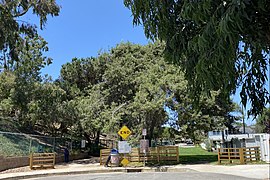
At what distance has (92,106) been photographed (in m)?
22.1

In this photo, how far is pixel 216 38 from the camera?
4.11m

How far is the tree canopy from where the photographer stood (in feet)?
13.1

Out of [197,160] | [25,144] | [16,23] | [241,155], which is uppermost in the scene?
[16,23]

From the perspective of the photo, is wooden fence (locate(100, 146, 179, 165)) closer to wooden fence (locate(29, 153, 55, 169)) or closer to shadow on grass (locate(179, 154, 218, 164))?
shadow on grass (locate(179, 154, 218, 164))

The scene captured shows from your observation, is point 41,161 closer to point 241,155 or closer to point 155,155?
point 155,155

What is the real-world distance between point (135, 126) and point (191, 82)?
50.2 feet

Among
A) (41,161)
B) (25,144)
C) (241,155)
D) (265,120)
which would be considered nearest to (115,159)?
(41,161)

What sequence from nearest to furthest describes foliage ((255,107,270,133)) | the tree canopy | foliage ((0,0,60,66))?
the tree canopy → foliage ((255,107,270,133)) → foliage ((0,0,60,66))

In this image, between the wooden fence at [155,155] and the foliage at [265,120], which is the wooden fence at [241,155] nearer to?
the foliage at [265,120]

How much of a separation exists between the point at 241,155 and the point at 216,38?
14687mm

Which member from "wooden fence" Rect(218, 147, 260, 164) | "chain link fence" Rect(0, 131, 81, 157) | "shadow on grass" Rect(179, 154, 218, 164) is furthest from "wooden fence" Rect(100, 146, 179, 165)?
"chain link fence" Rect(0, 131, 81, 157)

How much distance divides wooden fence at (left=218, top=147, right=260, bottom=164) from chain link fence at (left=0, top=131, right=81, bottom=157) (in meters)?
12.3

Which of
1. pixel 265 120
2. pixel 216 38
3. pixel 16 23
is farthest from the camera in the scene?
pixel 265 120

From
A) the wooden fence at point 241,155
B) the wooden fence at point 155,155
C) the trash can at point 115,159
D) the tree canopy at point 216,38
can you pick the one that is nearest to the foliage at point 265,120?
the tree canopy at point 216,38
